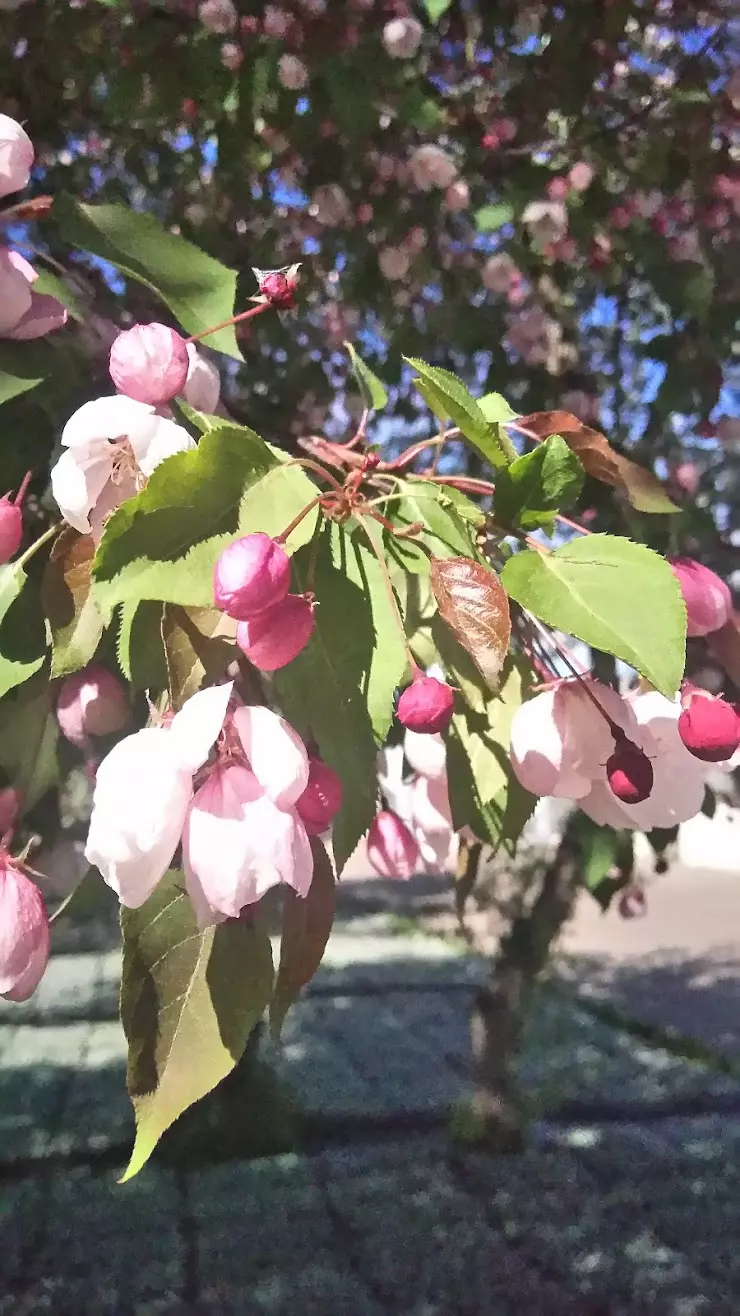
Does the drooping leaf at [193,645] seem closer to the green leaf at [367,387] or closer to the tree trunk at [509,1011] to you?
the green leaf at [367,387]

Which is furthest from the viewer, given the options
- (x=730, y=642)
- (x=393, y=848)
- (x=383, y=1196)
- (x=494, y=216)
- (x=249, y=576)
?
(x=383, y=1196)

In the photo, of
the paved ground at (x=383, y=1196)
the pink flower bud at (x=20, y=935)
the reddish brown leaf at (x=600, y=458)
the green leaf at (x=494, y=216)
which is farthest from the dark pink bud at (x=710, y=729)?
the paved ground at (x=383, y=1196)

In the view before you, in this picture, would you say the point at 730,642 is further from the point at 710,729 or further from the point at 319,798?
the point at 319,798

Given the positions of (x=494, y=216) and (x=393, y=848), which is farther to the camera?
(x=494, y=216)

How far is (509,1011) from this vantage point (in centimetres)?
289

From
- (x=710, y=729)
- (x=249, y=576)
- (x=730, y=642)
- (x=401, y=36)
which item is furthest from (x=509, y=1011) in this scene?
(x=249, y=576)

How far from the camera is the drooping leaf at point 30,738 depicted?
0.70 m

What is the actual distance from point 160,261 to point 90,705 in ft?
1.05

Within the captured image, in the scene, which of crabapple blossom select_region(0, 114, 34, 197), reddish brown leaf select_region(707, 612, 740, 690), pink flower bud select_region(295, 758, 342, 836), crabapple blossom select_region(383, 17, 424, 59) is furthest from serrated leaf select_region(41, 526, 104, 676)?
crabapple blossom select_region(383, 17, 424, 59)

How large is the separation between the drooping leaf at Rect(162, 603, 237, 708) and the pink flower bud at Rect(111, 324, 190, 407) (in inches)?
5.2

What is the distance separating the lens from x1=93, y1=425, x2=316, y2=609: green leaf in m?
0.45

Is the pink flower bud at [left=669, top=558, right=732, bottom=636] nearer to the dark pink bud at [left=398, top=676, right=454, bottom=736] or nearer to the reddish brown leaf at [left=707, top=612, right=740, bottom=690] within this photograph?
the reddish brown leaf at [left=707, top=612, right=740, bottom=690]

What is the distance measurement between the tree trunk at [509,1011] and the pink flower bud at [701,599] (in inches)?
87.4

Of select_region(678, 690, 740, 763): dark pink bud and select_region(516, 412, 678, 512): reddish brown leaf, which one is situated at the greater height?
select_region(516, 412, 678, 512): reddish brown leaf
